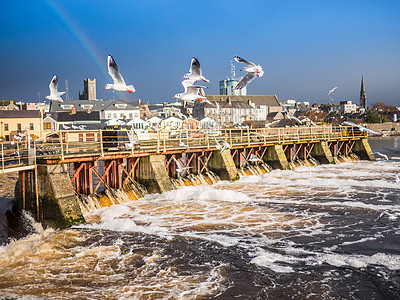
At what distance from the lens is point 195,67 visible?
54.6 feet

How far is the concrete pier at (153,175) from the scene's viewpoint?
2422cm

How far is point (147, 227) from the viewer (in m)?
17.2

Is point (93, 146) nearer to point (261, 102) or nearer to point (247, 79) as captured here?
point (247, 79)

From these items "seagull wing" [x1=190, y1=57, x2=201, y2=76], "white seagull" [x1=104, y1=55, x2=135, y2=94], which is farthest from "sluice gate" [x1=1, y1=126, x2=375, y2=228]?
"seagull wing" [x1=190, y1=57, x2=201, y2=76]

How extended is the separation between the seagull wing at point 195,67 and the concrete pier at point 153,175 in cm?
900

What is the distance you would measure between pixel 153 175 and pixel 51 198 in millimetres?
7623

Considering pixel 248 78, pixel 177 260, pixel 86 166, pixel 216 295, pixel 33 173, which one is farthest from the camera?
pixel 86 166

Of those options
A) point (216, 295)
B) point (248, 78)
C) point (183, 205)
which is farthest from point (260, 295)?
point (183, 205)

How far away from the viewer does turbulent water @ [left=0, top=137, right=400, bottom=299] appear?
36.1ft

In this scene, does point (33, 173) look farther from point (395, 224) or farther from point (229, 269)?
point (395, 224)

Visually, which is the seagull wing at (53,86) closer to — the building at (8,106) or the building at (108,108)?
the building at (108,108)

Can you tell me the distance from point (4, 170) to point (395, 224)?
16.9 meters

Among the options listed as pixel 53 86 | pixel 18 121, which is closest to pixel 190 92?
pixel 53 86

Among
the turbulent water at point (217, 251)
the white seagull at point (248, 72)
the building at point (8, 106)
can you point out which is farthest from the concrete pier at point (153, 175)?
the building at point (8, 106)
